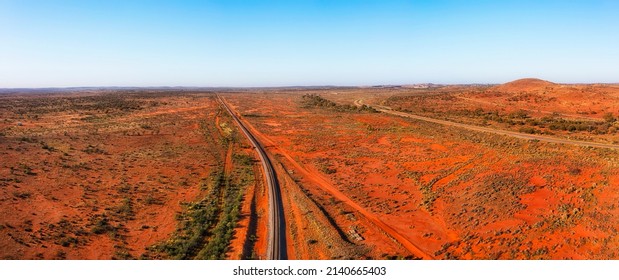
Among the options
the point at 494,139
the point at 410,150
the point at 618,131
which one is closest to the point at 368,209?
the point at 410,150

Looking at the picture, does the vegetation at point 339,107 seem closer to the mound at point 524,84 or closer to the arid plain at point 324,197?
the arid plain at point 324,197

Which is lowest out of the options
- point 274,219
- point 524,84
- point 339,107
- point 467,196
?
point 274,219

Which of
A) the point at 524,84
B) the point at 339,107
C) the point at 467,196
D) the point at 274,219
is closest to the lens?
the point at 274,219

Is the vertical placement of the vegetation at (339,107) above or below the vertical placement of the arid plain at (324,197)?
above

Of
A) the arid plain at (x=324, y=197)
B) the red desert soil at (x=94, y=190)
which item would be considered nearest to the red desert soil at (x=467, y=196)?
the arid plain at (x=324, y=197)

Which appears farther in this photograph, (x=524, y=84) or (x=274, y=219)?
(x=524, y=84)

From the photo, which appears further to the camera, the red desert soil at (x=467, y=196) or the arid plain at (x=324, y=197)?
the arid plain at (x=324, y=197)

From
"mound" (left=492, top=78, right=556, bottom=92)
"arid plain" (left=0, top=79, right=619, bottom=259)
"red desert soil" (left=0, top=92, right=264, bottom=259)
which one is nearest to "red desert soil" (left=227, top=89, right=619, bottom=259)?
"arid plain" (left=0, top=79, right=619, bottom=259)

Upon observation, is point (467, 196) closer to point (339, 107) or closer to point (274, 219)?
point (274, 219)

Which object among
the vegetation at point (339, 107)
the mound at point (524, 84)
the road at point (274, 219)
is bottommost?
the road at point (274, 219)

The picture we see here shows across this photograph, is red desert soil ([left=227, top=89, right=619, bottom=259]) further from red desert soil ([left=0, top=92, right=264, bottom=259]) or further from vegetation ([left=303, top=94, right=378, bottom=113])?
vegetation ([left=303, top=94, right=378, bottom=113])

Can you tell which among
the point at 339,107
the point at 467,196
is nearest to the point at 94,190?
the point at 467,196
